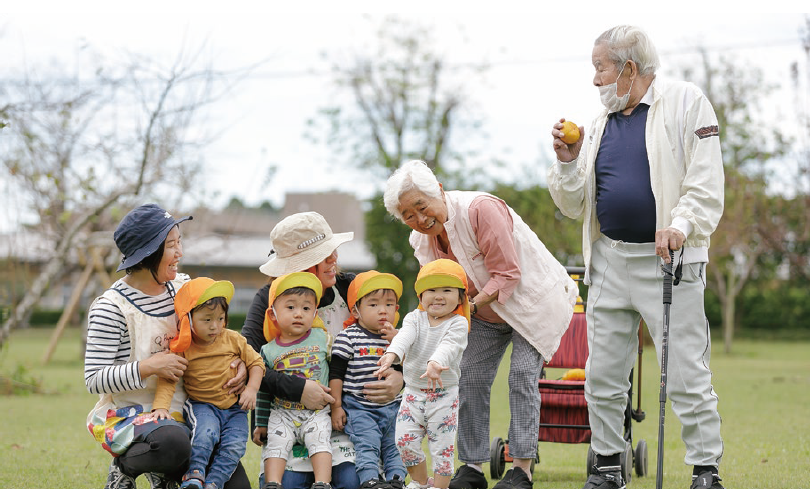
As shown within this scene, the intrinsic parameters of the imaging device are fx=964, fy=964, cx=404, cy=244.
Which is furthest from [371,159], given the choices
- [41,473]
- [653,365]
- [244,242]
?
[41,473]

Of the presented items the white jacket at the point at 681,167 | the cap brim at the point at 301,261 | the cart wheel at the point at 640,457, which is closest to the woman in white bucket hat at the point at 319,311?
the cap brim at the point at 301,261

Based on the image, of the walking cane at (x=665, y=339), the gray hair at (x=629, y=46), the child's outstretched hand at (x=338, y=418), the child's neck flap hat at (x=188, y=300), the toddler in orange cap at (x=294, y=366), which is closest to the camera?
the walking cane at (x=665, y=339)

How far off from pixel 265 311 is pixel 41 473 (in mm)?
2191

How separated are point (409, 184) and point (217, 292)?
1.01 metres

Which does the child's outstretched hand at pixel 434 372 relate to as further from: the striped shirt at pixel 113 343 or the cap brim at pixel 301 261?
the striped shirt at pixel 113 343

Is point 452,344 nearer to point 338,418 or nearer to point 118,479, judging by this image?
point 338,418

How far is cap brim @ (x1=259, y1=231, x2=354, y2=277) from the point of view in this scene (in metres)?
4.50

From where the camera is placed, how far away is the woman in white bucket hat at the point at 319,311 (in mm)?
4258

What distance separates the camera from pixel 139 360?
4.02 metres

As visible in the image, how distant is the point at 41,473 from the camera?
5719mm

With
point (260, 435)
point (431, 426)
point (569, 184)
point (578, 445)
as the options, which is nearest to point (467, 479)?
point (431, 426)

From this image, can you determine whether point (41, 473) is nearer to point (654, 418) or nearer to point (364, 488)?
point (364, 488)

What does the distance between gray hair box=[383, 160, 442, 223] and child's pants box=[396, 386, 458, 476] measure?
879 mm

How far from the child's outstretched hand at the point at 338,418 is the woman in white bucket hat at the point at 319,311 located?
0.19 feet
